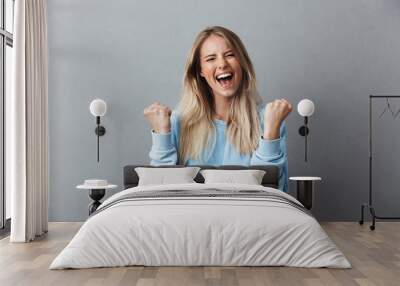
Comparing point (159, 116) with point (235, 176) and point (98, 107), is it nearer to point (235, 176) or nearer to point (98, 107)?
point (98, 107)

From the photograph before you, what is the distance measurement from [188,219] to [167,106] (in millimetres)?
2972

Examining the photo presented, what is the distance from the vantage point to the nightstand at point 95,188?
22.5 ft

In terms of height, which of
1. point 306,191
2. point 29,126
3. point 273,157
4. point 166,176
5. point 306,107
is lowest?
point 306,191

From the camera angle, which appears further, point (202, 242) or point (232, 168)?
point (232, 168)

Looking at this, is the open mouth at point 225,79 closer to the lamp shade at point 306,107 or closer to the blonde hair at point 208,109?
the blonde hair at point 208,109

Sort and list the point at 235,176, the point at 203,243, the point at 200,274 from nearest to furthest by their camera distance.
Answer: the point at 200,274 → the point at 203,243 → the point at 235,176

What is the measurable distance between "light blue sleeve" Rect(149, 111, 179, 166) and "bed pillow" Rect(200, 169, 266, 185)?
641 mm

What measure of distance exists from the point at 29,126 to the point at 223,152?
2171 millimetres

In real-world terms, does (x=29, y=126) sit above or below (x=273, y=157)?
above

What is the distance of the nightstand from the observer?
22.5 ft

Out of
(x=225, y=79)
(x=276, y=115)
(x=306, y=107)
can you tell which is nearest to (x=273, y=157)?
(x=276, y=115)

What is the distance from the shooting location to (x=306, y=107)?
714 centimetres

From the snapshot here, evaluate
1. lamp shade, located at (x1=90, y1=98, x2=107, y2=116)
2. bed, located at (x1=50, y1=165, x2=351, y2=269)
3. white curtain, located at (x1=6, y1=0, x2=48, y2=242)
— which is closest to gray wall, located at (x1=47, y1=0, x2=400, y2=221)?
lamp shade, located at (x1=90, y1=98, x2=107, y2=116)

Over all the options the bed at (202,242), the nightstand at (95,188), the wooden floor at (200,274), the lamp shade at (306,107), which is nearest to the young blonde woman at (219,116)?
the lamp shade at (306,107)
